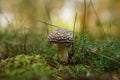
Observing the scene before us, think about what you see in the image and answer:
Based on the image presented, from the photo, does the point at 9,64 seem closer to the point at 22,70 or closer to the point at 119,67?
the point at 22,70

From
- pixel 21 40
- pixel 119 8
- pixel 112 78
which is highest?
pixel 119 8

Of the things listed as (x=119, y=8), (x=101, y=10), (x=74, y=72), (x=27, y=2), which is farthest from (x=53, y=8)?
(x=74, y=72)

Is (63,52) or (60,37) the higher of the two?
(60,37)

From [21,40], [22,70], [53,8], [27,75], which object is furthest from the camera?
[53,8]

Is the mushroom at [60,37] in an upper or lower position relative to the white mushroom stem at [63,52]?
upper

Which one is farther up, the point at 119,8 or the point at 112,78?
the point at 119,8

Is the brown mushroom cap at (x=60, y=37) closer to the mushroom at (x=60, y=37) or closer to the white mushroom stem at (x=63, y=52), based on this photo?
the mushroom at (x=60, y=37)

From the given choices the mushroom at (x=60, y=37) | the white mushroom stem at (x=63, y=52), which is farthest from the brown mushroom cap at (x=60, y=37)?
the white mushroom stem at (x=63, y=52)

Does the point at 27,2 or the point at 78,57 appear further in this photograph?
the point at 27,2

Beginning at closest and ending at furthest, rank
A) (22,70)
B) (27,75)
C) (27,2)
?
(27,75), (22,70), (27,2)

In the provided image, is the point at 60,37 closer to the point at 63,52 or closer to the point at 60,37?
the point at 60,37

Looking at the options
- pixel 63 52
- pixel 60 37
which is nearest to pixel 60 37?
pixel 60 37
